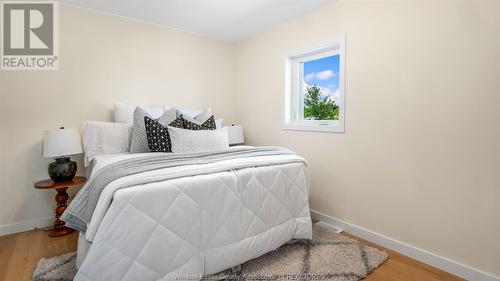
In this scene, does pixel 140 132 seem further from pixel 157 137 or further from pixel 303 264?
pixel 303 264

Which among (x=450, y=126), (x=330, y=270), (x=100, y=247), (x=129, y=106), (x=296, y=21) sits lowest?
(x=330, y=270)

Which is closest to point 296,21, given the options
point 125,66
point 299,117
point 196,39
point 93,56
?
point 299,117

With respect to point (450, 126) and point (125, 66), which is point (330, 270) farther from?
point (125, 66)

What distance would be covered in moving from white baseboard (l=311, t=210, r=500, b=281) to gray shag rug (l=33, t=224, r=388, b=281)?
6.3 inches

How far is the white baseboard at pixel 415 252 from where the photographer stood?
1.64 m

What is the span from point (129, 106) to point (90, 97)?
385 mm

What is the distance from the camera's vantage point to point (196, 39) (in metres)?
3.43

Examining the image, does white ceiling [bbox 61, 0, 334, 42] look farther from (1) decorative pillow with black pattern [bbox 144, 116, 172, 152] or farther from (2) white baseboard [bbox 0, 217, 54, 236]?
(2) white baseboard [bbox 0, 217, 54, 236]

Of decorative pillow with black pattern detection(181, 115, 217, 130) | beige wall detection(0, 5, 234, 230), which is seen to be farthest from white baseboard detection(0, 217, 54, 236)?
decorative pillow with black pattern detection(181, 115, 217, 130)

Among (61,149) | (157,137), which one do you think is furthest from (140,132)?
(61,149)

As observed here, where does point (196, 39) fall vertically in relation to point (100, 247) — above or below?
above

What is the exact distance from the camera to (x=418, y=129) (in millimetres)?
1887

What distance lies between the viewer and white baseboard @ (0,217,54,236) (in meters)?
2.31

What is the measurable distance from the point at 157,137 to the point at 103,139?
0.57 meters
